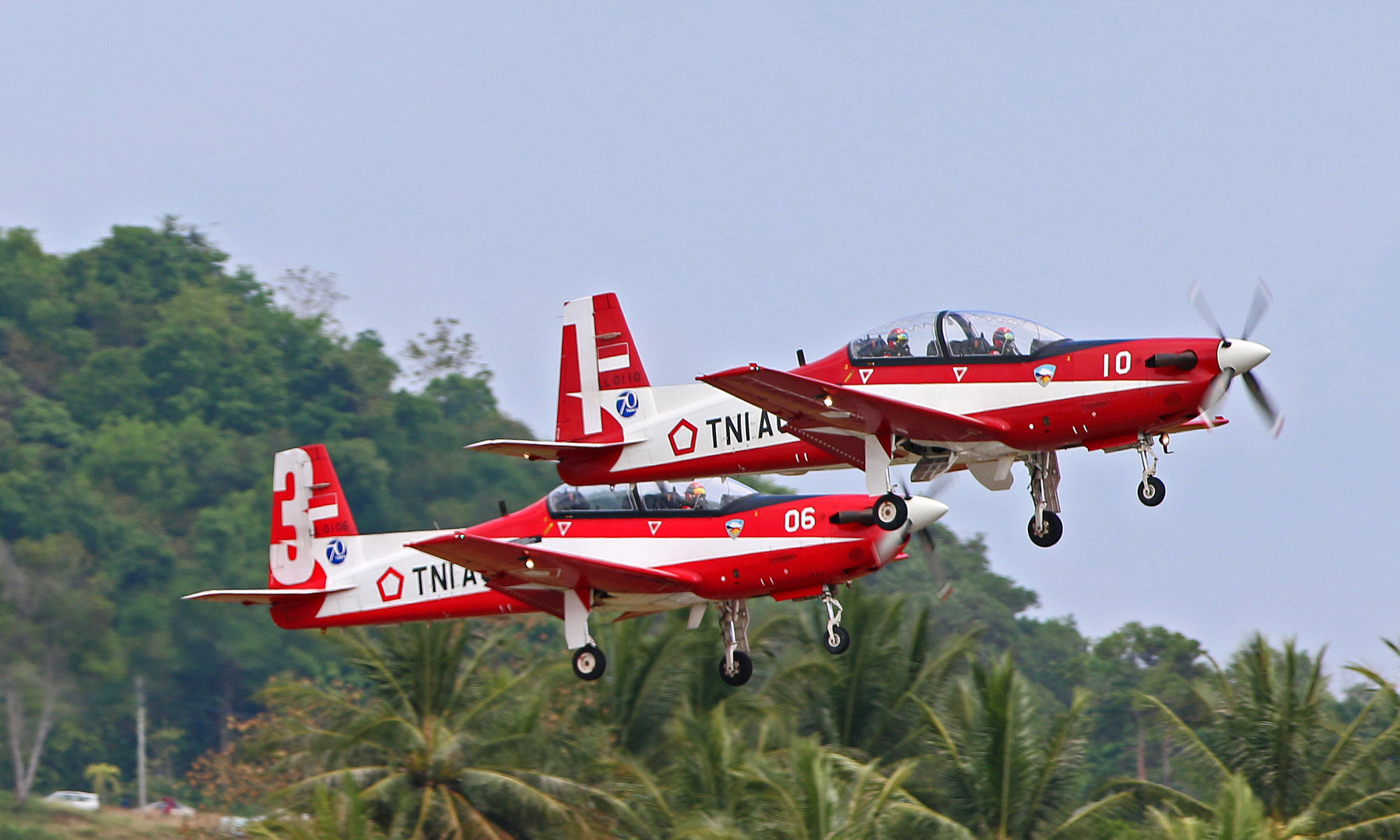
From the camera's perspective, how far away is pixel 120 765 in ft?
232

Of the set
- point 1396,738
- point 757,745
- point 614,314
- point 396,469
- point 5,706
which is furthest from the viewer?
point 396,469

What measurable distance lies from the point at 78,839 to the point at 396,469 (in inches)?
1610

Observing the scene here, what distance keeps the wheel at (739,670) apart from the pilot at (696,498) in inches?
87.3

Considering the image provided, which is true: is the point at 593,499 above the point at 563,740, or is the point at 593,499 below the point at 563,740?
above

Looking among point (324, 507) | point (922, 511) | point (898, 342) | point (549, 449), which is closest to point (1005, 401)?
point (898, 342)

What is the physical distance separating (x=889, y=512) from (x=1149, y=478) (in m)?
2.99

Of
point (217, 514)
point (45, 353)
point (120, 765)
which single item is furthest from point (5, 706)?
point (45, 353)

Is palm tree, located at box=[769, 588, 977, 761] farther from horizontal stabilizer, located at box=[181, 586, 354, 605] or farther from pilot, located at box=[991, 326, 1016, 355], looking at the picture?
pilot, located at box=[991, 326, 1016, 355]

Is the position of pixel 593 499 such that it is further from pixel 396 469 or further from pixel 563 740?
pixel 396 469

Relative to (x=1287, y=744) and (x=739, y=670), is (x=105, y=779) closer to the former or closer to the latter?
(x=739, y=670)

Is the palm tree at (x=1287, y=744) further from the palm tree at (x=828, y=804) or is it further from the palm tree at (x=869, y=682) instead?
the palm tree at (x=828, y=804)

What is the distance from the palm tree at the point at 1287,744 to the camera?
2914 centimetres

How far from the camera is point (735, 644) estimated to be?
27.0 meters

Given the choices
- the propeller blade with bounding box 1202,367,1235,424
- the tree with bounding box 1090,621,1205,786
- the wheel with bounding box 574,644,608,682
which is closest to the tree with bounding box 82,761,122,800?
the tree with bounding box 1090,621,1205,786
